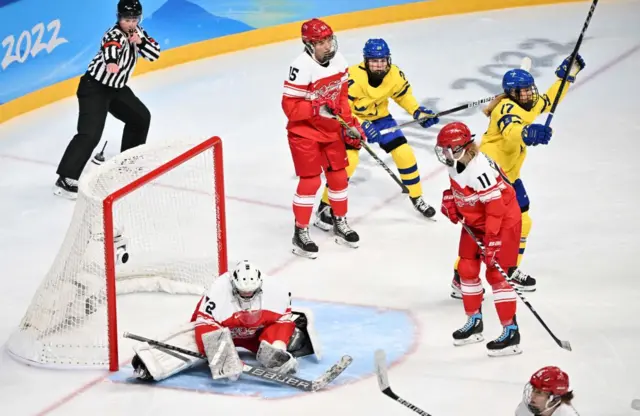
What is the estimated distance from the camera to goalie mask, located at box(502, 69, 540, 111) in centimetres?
587

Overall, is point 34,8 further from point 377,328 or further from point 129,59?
point 377,328

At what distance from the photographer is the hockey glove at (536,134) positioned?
5.66 metres

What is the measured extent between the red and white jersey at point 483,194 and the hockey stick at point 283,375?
77 cm

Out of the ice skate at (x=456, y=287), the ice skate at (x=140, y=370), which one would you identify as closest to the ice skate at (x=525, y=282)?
the ice skate at (x=456, y=287)

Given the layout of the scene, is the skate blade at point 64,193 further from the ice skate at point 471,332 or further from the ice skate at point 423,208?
the ice skate at point 471,332

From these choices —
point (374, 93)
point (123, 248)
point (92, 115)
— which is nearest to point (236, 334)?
point (123, 248)

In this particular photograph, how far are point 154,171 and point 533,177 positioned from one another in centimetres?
279

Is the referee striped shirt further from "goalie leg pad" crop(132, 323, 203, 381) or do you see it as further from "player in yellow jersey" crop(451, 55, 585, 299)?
"goalie leg pad" crop(132, 323, 203, 381)

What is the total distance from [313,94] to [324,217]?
0.86 metres

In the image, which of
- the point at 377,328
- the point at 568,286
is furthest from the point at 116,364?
the point at 568,286

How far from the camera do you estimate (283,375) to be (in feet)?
17.0

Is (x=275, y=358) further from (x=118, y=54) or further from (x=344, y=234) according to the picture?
(x=118, y=54)

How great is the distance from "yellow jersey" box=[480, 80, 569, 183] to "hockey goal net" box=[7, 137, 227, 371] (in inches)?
47.3

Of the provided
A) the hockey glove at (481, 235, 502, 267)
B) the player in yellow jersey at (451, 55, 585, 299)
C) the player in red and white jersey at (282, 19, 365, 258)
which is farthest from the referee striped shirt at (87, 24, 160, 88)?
the hockey glove at (481, 235, 502, 267)
